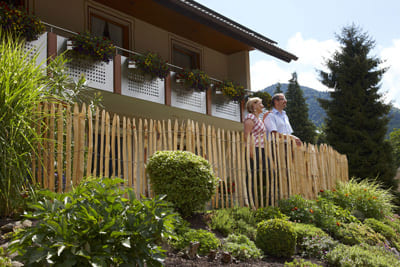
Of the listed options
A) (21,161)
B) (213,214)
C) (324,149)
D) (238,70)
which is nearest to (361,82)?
(238,70)

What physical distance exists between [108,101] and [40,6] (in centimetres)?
299

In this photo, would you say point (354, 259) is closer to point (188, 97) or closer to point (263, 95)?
point (188, 97)

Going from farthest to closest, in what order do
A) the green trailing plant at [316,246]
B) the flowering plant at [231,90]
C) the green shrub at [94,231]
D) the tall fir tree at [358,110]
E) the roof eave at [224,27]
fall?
the tall fir tree at [358,110]
the flowering plant at [231,90]
the roof eave at [224,27]
the green trailing plant at [316,246]
the green shrub at [94,231]

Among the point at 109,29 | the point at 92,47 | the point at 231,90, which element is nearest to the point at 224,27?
the point at 231,90

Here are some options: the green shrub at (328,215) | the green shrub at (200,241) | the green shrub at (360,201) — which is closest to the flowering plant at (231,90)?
the green shrub at (360,201)

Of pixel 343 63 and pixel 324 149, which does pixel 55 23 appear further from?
pixel 343 63

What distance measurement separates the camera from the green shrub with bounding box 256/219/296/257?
540 centimetres

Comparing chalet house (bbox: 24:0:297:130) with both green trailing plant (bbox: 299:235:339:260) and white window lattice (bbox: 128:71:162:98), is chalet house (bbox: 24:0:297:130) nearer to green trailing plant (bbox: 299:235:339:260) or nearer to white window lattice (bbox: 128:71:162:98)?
white window lattice (bbox: 128:71:162:98)

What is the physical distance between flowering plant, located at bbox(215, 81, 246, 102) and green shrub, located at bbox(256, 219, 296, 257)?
29.9ft

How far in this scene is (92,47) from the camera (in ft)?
34.2

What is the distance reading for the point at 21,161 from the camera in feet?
15.9

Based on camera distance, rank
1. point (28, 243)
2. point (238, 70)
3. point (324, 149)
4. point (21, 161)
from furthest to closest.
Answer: point (238, 70), point (324, 149), point (21, 161), point (28, 243)

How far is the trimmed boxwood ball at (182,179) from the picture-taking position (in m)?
5.84

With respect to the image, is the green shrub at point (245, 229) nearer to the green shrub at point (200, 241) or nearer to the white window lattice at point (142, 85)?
Answer: the green shrub at point (200, 241)
